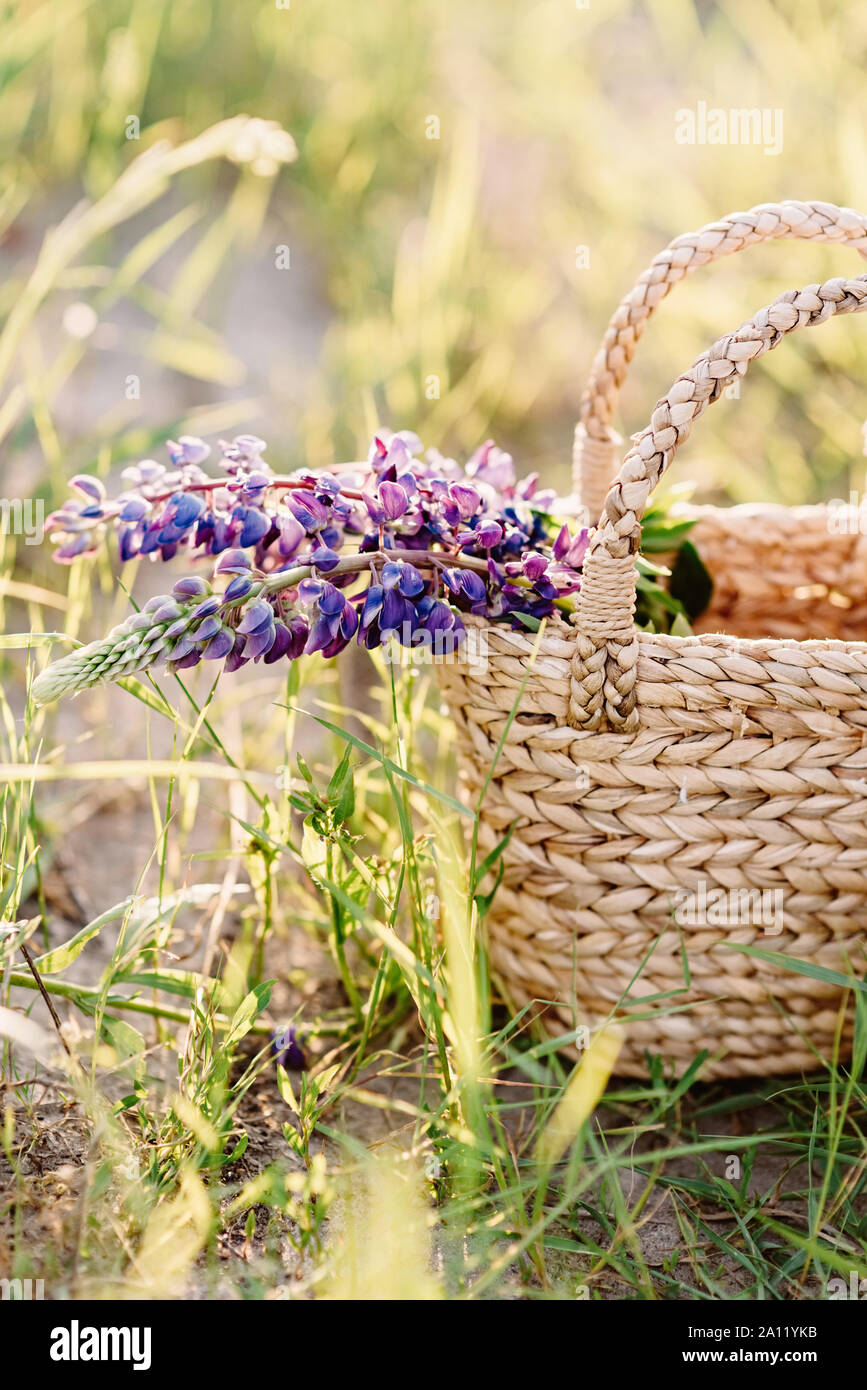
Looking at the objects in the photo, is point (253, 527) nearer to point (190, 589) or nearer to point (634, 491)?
point (190, 589)

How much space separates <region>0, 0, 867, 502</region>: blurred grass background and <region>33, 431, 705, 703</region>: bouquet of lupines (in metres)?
0.51

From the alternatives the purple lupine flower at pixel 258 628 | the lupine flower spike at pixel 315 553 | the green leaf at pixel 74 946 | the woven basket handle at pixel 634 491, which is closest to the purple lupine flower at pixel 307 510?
the lupine flower spike at pixel 315 553

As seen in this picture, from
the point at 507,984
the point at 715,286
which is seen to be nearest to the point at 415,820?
the point at 507,984

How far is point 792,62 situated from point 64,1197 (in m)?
2.31

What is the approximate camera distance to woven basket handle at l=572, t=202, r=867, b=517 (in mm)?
873

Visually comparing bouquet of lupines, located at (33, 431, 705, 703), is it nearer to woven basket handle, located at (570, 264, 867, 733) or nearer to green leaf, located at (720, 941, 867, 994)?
woven basket handle, located at (570, 264, 867, 733)

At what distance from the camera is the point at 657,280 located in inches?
37.2

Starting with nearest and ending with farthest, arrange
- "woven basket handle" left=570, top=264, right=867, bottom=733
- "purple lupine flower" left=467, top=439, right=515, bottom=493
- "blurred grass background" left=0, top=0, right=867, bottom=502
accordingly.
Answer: "woven basket handle" left=570, top=264, right=867, bottom=733 < "purple lupine flower" left=467, top=439, right=515, bottom=493 < "blurred grass background" left=0, top=0, right=867, bottom=502

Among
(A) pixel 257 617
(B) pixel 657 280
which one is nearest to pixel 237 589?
(A) pixel 257 617

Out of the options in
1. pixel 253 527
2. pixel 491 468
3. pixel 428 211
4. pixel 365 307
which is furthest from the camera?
pixel 428 211

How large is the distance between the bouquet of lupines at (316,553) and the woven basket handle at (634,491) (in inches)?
3.1

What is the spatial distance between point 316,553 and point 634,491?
0.24 metres

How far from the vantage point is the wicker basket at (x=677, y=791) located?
0.81 metres

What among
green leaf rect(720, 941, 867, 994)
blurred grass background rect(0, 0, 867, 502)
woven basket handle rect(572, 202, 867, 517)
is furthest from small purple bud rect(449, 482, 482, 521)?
blurred grass background rect(0, 0, 867, 502)
